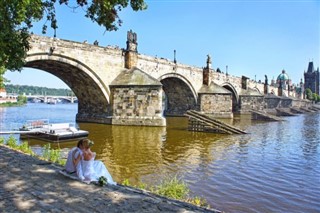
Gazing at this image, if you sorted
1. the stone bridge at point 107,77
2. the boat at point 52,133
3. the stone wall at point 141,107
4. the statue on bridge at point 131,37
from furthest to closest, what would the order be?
the statue on bridge at point 131,37 < the stone wall at point 141,107 < the stone bridge at point 107,77 < the boat at point 52,133

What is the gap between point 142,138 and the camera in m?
18.3

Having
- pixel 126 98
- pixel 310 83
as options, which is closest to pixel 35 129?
pixel 126 98

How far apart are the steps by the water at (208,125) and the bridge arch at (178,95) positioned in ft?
46.8

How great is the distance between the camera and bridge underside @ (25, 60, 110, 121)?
78.8 feet

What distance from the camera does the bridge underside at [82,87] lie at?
78.8ft

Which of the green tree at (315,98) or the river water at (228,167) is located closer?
the river water at (228,167)

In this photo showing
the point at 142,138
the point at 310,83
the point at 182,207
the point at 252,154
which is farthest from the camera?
the point at 310,83

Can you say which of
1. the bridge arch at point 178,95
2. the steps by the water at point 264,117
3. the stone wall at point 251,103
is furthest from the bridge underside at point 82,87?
the stone wall at point 251,103

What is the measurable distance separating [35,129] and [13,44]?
10.7 meters

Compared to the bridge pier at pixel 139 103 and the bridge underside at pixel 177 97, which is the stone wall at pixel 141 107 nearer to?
the bridge pier at pixel 139 103

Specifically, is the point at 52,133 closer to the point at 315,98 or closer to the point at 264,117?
the point at 264,117

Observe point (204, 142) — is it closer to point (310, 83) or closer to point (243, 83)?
point (243, 83)

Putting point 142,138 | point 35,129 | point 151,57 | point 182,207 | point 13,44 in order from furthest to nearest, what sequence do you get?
1. point 151,57
2. point 142,138
3. point 35,129
4. point 13,44
5. point 182,207

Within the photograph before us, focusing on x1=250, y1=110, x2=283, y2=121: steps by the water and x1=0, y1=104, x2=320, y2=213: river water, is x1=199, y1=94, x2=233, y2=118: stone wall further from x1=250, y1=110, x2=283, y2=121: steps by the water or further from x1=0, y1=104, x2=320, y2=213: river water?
x1=0, y1=104, x2=320, y2=213: river water
